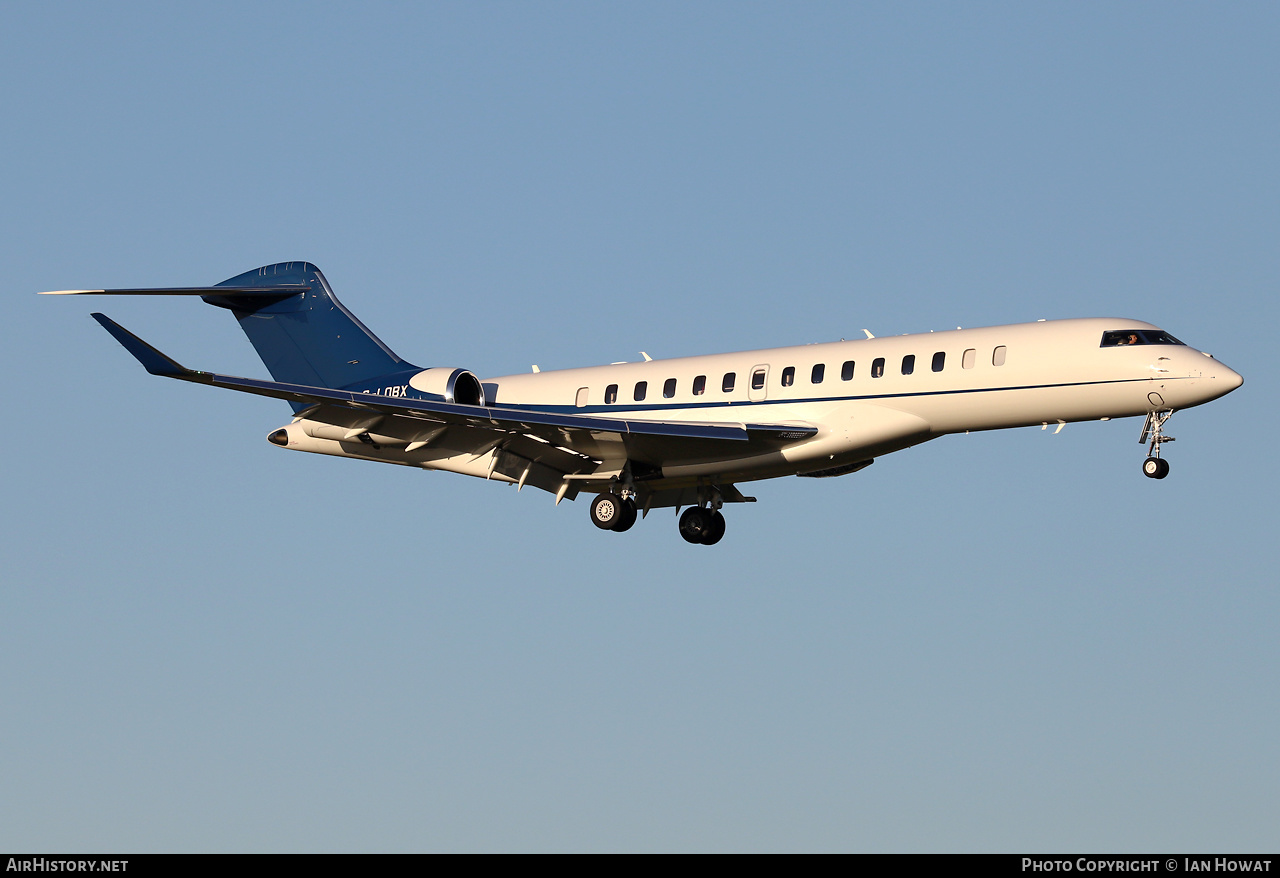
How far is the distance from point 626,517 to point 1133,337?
8059 millimetres

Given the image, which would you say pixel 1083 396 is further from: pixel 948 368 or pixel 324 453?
pixel 324 453

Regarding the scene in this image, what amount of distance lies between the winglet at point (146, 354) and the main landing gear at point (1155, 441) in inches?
508

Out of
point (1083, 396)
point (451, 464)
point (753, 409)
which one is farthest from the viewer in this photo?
point (451, 464)

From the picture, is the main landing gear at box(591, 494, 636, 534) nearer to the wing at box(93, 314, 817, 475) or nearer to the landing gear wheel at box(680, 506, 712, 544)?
the wing at box(93, 314, 817, 475)

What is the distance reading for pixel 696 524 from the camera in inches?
1033

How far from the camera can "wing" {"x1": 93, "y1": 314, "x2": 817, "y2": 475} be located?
22983 millimetres

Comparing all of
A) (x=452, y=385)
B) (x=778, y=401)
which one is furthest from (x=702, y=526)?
(x=452, y=385)

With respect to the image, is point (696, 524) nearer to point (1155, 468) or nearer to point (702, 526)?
point (702, 526)

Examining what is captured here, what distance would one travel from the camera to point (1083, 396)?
2220 centimetres
